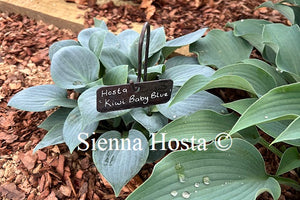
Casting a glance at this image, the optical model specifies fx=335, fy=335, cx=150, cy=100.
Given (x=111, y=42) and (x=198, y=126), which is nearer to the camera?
(x=198, y=126)

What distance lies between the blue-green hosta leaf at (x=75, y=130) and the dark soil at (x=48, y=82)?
170 millimetres

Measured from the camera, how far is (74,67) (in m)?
1.18

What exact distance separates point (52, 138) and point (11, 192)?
23 centimetres

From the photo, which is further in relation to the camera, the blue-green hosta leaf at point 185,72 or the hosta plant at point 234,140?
the blue-green hosta leaf at point 185,72

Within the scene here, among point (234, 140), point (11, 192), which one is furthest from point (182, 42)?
point (11, 192)

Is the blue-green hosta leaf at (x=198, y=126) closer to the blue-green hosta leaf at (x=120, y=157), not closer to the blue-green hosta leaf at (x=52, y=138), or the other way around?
the blue-green hosta leaf at (x=120, y=157)

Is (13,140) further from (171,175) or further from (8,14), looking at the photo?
(8,14)

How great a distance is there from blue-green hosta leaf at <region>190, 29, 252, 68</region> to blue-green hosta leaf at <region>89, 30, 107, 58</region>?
1.34 ft

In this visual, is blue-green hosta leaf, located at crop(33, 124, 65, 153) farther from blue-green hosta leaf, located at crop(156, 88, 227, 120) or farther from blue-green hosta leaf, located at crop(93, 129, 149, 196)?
blue-green hosta leaf, located at crop(156, 88, 227, 120)

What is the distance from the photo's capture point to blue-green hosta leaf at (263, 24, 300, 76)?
3.73 feet

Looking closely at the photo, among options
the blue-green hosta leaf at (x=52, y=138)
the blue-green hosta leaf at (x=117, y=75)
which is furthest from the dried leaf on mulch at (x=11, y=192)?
the blue-green hosta leaf at (x=117, y=75)

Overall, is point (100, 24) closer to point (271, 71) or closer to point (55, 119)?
point (55, 119)

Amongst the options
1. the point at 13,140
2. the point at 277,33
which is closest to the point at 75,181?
the point at 13,140

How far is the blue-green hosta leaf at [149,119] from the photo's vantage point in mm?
1095
